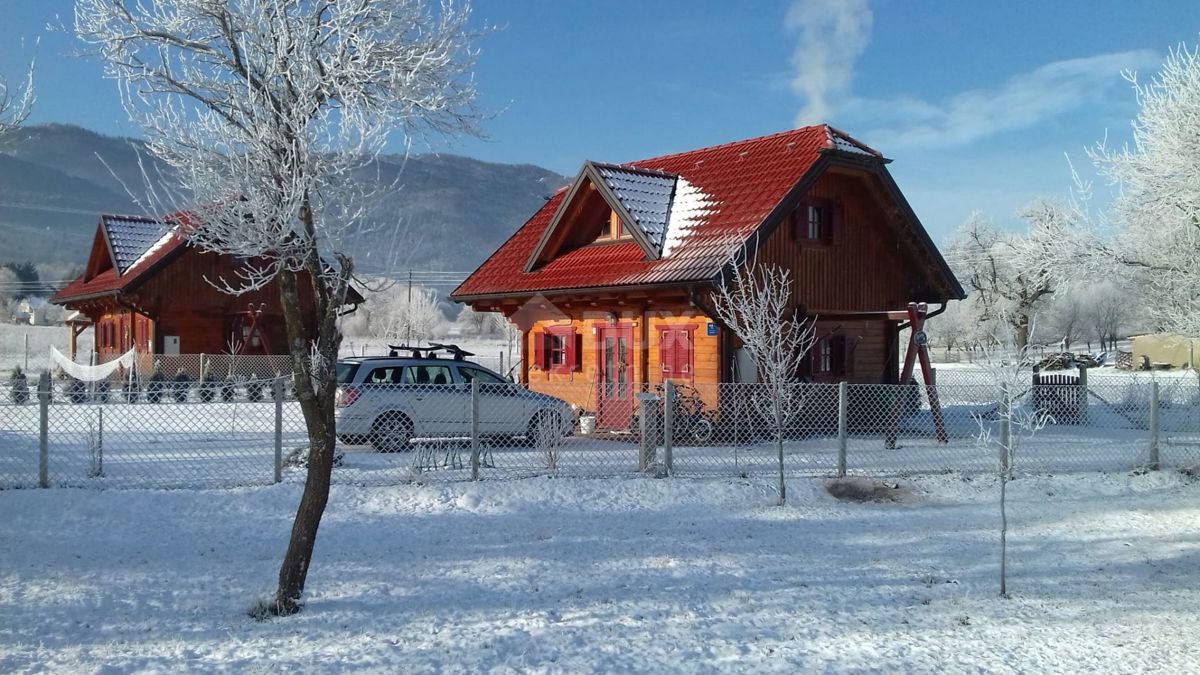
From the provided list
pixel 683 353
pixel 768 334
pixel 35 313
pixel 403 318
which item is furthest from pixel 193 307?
pixel 35 313

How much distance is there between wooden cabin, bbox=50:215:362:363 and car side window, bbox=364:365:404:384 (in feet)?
42.8

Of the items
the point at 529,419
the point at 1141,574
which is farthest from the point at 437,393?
the point at 1141,574

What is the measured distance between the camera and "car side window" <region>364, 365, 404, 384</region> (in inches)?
568

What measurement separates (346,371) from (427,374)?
1308mm

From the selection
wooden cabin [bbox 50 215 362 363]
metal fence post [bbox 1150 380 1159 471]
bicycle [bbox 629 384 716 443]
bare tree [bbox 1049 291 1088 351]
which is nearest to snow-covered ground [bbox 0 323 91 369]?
wooden cabin [bbox 50 215 362 363]

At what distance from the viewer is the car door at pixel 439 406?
1405 cm

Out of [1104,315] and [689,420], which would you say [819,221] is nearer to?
[689,420]

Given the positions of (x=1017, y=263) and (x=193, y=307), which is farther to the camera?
(x=193, y=307)

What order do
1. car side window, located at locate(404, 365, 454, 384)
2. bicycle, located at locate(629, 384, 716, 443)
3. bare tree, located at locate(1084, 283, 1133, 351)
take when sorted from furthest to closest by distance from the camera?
1. bare tree, located at locate(1084, 283, 1133, 351)
2. bicycle, located at locate(629, 384, 716, 443)
3. car side window, located at locate(404, 365, 454, 384)

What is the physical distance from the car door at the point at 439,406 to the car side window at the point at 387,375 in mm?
120

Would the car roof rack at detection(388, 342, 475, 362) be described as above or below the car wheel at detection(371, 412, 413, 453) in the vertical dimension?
above

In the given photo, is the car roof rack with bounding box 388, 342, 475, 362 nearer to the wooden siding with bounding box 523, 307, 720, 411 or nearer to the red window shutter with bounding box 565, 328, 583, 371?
the wooden siding with bounding box 523, 307, 720, 411

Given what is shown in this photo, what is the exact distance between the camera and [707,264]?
15.6 meters

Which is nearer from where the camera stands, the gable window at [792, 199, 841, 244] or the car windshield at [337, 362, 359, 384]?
the car windshield at [337, 362, 359, 384]
